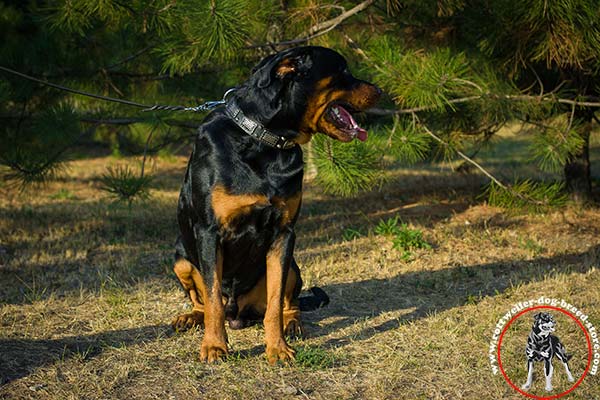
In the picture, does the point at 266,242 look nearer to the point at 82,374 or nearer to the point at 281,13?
the point at 82,374

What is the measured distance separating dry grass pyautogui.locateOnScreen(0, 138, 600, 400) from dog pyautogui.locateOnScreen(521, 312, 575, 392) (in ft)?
0.18

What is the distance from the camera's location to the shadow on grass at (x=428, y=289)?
436 cm

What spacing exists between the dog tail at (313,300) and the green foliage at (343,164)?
1.31 metres

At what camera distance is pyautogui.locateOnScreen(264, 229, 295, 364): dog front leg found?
11.7 feet

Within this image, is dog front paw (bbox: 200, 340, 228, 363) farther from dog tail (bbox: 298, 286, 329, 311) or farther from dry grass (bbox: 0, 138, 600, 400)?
dog tail (bbox: 298, 286, 329, 311)

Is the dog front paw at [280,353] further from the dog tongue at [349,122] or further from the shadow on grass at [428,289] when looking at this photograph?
the dog tongue at [349,122]

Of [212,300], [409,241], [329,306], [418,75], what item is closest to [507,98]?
[418,75]

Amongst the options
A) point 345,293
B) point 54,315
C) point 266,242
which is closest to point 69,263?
point 54,315

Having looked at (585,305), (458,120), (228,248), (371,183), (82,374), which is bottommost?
(82,374)

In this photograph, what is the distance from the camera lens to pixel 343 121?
11.7 feet

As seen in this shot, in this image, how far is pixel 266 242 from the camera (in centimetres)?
367

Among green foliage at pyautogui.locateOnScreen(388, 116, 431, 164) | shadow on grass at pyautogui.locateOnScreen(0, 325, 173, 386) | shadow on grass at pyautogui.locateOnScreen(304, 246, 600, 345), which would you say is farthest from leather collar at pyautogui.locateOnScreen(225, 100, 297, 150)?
green foliage at pyautogui.locateOnScreen(388, 116, 431, 164)

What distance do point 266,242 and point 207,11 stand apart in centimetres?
193

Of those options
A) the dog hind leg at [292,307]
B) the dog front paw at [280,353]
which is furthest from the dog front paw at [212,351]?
the dog hind leg at [292,307]
